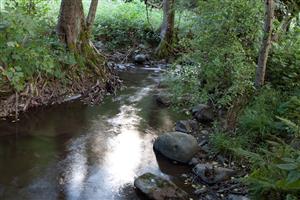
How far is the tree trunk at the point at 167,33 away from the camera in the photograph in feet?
46.8

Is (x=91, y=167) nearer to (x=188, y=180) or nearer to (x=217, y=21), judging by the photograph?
(x=188, y=180)

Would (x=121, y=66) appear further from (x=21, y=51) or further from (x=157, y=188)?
(x=157, y=188)

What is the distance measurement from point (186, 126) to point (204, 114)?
629 millimetres

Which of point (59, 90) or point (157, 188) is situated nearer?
point (157, 188)

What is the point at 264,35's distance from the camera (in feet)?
23.6

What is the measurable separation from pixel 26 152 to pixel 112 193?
5.95ft

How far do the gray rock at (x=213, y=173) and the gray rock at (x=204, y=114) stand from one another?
86.2 inches

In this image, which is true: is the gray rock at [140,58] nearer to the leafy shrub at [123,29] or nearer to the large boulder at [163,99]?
the leafy shrub at [123,29]

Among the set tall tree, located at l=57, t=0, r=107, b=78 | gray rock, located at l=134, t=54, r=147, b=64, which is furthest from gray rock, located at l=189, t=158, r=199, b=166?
gray rock, located at l=134, t=54, r=147, b=64

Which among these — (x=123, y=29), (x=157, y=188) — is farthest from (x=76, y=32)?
(x=123, y=29)

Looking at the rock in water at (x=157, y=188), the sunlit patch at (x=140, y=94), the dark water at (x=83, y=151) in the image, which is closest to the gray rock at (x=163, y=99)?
the dark water at (x=83, y=151)

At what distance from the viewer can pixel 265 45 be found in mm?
7270

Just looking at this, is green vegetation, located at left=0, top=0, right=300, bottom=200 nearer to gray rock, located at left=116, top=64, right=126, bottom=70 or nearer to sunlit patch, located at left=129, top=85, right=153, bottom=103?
sunlit patch, located at left=129, top=85, right=153, bottom=103

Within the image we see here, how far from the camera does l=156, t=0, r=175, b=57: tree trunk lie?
14.3 m
